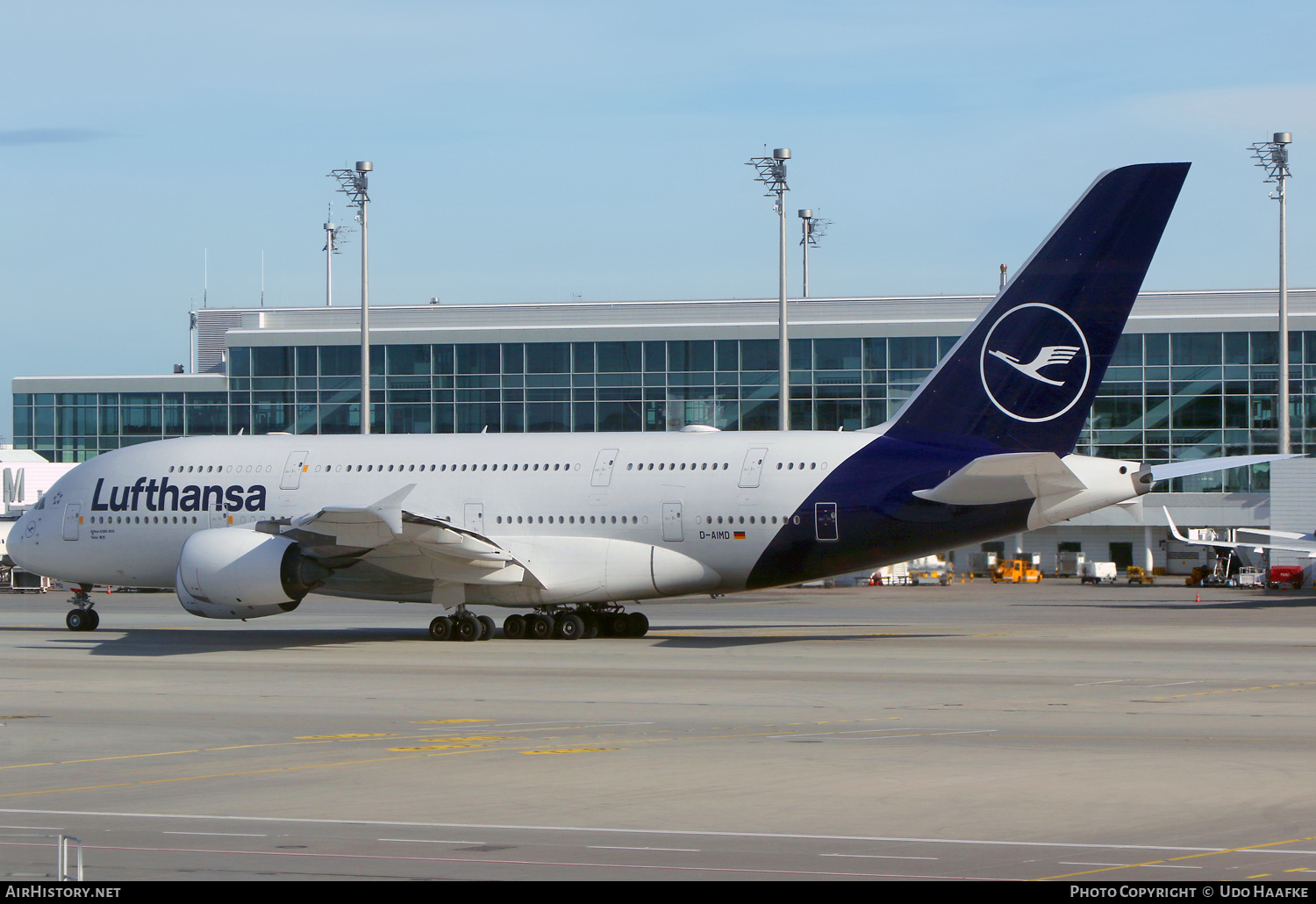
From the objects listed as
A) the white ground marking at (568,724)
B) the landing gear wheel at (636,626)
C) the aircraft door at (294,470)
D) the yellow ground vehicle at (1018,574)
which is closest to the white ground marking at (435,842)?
the white ground marking at (568,724)

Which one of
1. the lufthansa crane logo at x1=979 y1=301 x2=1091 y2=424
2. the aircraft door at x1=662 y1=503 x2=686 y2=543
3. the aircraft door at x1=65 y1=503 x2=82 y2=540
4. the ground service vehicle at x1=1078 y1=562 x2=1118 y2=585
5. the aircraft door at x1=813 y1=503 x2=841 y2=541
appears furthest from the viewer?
the ground service vehicle at x1=1078 y1=562 x2=1118 y2=585

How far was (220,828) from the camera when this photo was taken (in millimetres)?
11766

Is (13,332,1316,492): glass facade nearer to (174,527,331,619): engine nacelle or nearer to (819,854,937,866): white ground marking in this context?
(174,527,331,619): engine nacelle

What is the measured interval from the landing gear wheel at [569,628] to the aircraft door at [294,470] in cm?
648

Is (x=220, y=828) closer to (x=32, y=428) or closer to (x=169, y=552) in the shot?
(x=169, y=552)

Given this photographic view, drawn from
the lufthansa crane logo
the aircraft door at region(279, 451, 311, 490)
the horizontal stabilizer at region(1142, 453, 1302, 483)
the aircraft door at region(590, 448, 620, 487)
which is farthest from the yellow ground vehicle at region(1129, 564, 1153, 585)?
the aircraft door at region(279, 451, 311, 490)

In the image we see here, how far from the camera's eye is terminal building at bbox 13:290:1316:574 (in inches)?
2916

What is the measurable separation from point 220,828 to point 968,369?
68.4 ft

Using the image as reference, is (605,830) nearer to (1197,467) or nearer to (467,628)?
(467,628)

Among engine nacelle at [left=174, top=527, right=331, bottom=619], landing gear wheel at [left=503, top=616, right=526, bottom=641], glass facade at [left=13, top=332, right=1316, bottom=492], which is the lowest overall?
landing gear wheel at [left=503, top=616, right=526, bottom=641]

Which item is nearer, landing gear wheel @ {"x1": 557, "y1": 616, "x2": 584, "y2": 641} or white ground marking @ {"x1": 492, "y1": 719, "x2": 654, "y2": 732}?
white ground marking @ {"x1": 492, "y1": 719, "x2": 654, "y2": 732}

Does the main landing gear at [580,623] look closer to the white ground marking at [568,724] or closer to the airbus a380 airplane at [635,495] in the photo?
the airbus a380 airplane at [635,495]

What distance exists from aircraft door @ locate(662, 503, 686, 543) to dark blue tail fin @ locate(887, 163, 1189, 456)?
472cm
